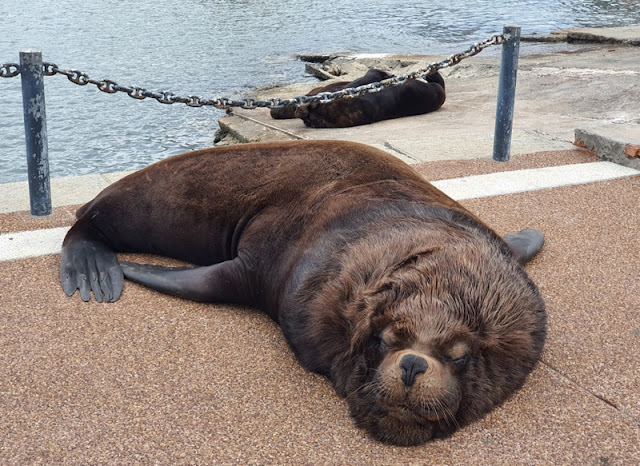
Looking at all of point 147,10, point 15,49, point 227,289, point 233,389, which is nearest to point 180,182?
point 227,289

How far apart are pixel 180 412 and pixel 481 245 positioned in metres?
1.36

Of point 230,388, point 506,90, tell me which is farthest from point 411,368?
point 506,90

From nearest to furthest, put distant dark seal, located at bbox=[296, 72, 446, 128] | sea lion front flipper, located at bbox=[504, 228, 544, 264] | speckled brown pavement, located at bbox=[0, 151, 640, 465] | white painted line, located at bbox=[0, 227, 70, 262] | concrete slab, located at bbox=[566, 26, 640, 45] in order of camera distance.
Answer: speckled brown pavement, located at bbox=[0, 151, 640, 465], sea lion front flipper, located at bbox=[504, 228, 544, 264], white painted line, located at bbox=[0, 227, 70, 262], distant dark seal, located at bbox=[296, 72, 446, 128], concrete slab, located at bbox=[566, 26, 640, 45]

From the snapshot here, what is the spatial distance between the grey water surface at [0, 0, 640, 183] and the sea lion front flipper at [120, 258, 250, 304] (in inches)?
215

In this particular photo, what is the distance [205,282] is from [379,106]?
20.7 feet

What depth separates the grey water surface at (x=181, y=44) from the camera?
35.2 ft

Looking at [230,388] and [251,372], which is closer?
[230,388]

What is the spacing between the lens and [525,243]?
456 centimetres

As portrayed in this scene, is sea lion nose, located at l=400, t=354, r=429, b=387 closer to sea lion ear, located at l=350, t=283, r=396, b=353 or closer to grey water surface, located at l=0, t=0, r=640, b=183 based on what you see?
sea lion ear, located at l=350, t=283, r=396, b=353

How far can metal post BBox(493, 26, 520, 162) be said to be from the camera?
639 centimetres

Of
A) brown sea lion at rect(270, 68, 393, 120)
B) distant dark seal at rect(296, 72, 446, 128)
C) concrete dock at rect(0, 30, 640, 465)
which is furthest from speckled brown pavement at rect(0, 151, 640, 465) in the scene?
brown sea lion at rect(270, 68, 393, 120)

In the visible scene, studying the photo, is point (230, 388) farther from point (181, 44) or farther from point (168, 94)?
point (181, 44)

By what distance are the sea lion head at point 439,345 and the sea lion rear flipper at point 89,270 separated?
1573 mm

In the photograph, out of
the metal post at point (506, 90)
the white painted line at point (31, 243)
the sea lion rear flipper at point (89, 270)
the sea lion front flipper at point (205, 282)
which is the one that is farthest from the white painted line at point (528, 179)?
the white painted line at point (31, 243)
